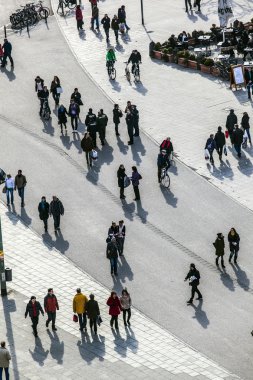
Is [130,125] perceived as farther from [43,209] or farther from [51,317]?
[51,317]

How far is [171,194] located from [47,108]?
9.06 m

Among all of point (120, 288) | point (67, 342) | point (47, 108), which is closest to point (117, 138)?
point (47, 108)

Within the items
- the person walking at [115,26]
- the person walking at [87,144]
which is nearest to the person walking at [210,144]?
the person walking at [87,144]

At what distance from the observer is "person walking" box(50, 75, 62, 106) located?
189 feet

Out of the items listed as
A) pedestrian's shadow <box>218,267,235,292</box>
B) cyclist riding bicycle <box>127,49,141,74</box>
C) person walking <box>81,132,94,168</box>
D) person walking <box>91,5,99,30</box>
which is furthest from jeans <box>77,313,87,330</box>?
person walking <box>91,5,99,30</box>

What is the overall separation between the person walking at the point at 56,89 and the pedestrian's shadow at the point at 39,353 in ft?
62.6

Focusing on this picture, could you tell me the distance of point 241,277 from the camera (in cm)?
4403

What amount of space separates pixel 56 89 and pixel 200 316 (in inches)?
727

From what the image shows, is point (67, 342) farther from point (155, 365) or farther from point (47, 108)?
point (47, 108)

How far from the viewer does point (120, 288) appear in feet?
143

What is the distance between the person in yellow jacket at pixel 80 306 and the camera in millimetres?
40562

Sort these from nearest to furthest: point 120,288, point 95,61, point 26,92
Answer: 1. point 120,288
2. point 26,92
3. point 95,61

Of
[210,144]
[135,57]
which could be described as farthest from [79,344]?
[135,57]

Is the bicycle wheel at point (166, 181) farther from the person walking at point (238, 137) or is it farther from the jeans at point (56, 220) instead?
the jeans at point (56, 220)
